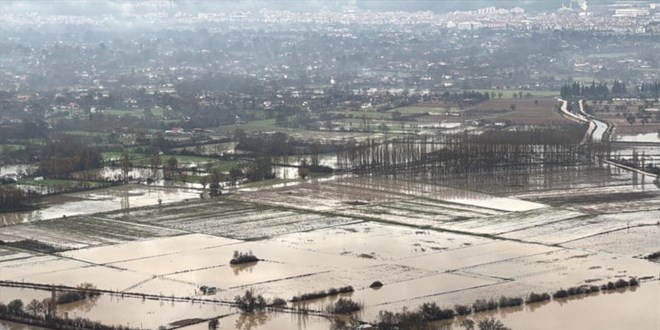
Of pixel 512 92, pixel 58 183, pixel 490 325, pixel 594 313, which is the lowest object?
pixel 594 313

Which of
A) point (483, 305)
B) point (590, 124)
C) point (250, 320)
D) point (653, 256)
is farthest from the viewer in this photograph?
point (590, 124)

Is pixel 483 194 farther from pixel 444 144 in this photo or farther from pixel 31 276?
pixel 31 276

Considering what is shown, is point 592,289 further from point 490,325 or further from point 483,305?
point 490,325

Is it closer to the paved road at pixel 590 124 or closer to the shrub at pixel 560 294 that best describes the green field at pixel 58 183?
the paved road at pixel 590 124

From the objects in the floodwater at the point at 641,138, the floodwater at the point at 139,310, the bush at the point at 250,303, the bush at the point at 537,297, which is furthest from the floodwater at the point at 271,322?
the floodwater at the point at 641,138

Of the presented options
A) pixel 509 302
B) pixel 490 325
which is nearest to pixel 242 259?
pixel 509 302
